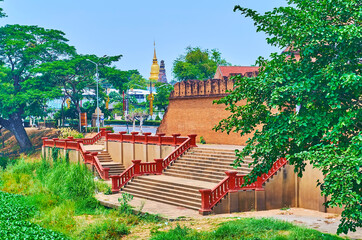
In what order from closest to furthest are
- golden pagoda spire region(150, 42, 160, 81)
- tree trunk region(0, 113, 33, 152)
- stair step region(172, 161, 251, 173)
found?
stair step region(172, 161, 251, 173), tree trunk region(0, 113, 33, 152), golden pagoda spire region(150, 42, 160, 81)

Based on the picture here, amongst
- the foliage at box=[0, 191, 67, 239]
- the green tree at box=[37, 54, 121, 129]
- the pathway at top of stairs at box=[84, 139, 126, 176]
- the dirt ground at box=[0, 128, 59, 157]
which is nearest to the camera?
the foliage at box=[0, 191, 67, 239]

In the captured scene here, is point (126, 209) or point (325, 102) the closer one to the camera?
point (325, 102)

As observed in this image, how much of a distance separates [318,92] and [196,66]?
220ft

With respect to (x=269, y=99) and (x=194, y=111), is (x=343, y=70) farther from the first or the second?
(x=194, y=111)

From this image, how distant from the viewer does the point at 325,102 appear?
39.3 feet

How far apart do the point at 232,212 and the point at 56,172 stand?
42.4 feet

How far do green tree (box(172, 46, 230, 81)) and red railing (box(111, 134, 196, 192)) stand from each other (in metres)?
47.0

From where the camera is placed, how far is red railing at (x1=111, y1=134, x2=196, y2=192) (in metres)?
26.6

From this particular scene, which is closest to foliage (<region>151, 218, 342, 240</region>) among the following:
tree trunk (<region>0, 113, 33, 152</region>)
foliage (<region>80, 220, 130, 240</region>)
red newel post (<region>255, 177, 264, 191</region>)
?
foliage (<region>80, 220, 130, 240</region>)

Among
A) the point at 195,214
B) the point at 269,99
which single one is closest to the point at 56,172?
the point at 195,214

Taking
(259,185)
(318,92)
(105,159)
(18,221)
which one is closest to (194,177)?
(259,185)

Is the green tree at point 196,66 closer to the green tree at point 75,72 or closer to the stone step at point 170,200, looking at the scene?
the green tree at point 75,72

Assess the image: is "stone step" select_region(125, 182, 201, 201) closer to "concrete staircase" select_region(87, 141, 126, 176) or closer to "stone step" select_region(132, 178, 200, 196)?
"stone step" select_region(132, 178, 200, 196)

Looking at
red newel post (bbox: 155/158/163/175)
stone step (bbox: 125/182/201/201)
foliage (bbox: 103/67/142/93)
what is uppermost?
foliage (bbox: 103/67/142/93)
